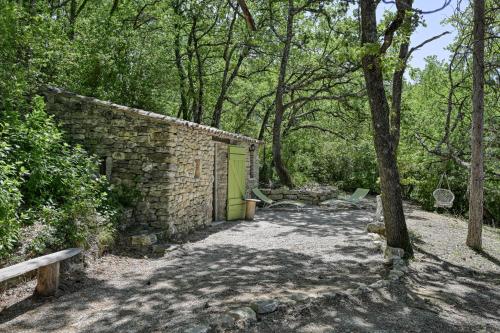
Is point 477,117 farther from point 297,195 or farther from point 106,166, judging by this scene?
point 297,195

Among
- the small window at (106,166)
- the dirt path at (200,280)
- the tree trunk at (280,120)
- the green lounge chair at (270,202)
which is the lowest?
the dirt path at (200,280)

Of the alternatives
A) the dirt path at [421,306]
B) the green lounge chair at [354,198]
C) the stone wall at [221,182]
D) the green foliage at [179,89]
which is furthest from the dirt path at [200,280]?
the green lounge chair at [354,198]

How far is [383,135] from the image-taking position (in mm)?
6523

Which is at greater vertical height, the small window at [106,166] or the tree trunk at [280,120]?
the tree trunk at [280,120]

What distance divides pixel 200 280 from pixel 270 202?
8.71 meters

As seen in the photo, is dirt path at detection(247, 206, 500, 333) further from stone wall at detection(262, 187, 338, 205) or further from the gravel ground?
stone wall at detection(262, 187, 338, 205)

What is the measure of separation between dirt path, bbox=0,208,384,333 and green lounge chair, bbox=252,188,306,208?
446 centimetres

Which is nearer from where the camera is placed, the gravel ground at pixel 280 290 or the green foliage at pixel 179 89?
the gravel ground at pixel 280 290

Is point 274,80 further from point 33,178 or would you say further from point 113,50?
point 33,178

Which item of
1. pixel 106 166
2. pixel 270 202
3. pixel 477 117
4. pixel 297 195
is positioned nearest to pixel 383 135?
pixel 477 117

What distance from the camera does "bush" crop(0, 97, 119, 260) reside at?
16.6ft

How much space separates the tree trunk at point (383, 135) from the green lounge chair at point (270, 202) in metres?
7.31

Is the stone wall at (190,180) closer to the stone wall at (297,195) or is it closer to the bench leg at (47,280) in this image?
the bench leg at (47,280)

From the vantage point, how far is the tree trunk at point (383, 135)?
20.7ft
